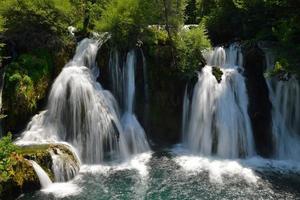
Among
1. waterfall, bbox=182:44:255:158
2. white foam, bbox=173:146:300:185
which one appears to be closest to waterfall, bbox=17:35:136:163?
white foam, bbox=173:146:300:185

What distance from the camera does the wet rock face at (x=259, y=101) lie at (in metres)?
24.0

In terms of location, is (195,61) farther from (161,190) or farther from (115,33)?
(161,190)

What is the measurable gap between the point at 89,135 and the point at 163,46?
7524mm

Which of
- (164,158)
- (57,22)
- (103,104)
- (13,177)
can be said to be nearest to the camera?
(13,177)

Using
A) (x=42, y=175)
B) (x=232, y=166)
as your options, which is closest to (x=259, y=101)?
(x=232, y=166)

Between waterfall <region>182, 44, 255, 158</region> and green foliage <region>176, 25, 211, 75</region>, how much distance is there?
0.71 meters

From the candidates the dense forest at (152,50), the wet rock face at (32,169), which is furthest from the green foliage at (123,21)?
the wet rock face at (32,169)

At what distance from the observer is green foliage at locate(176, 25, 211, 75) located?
2552 centimetres

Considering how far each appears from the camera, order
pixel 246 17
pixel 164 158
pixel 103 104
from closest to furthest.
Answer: pixel 164 158 < pixel 103 104 < pixel 246 17

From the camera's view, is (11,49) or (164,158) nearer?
(164,158)

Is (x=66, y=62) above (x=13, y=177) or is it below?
above

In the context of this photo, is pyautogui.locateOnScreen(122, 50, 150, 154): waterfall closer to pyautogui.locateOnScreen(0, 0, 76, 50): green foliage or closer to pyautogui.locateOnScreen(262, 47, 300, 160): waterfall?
pyautogui.locateOnScreen(0, 0, 76, 50): green foliage

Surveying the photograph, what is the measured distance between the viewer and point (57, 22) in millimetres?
26078

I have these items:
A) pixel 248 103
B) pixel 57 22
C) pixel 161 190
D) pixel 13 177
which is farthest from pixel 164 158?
pixel 57 22
